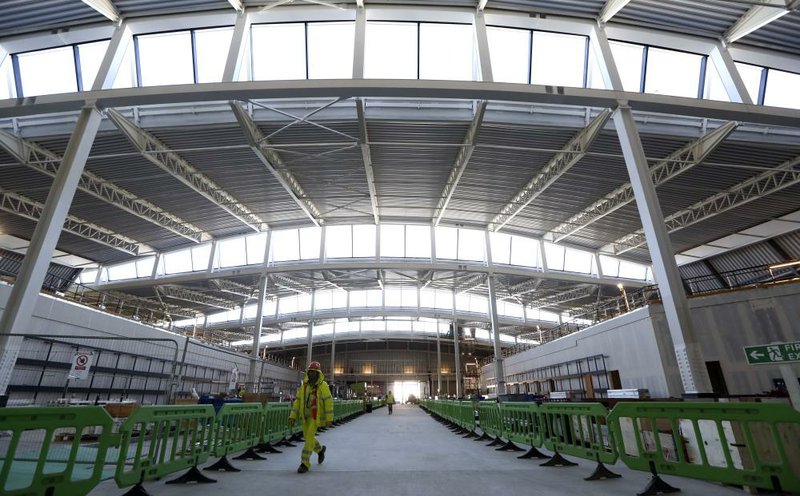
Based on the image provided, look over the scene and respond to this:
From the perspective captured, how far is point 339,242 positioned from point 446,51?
1782 cm

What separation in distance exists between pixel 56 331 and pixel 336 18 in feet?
59.5

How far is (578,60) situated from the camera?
16.2m

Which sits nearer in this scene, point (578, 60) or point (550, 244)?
point (578, 60)

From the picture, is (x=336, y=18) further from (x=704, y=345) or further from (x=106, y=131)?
(x=704, y=345)

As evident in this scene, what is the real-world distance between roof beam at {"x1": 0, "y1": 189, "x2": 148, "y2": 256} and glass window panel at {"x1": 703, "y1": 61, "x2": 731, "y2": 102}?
98.8 ft

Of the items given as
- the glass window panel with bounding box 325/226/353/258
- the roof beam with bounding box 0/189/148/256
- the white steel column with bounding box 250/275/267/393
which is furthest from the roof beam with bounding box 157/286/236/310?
the glass window panel with bounding box 325/226/353/258

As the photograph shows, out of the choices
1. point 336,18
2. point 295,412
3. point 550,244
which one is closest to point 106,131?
point 336,18

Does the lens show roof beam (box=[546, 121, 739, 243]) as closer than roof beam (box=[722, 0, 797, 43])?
No

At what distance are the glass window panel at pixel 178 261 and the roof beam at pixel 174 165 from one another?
8216 mm

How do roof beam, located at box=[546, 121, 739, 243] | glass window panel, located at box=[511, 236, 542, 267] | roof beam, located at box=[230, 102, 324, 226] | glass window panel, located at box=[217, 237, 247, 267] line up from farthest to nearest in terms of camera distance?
glass window panel, located at box=[511, 236, 542, 267] → glass window panel, located at box=[217, 237, 247, 267] → roof beam, located at box=[546, 121, 739, 243] → roof beam, located at box=[230, 102, 324, 226]

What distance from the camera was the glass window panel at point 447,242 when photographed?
100ft

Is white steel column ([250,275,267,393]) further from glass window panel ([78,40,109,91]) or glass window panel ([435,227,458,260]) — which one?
glass window panel ([78,40,109,91])

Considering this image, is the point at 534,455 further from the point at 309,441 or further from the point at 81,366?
the point at 81,366

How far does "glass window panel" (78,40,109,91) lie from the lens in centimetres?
1510
